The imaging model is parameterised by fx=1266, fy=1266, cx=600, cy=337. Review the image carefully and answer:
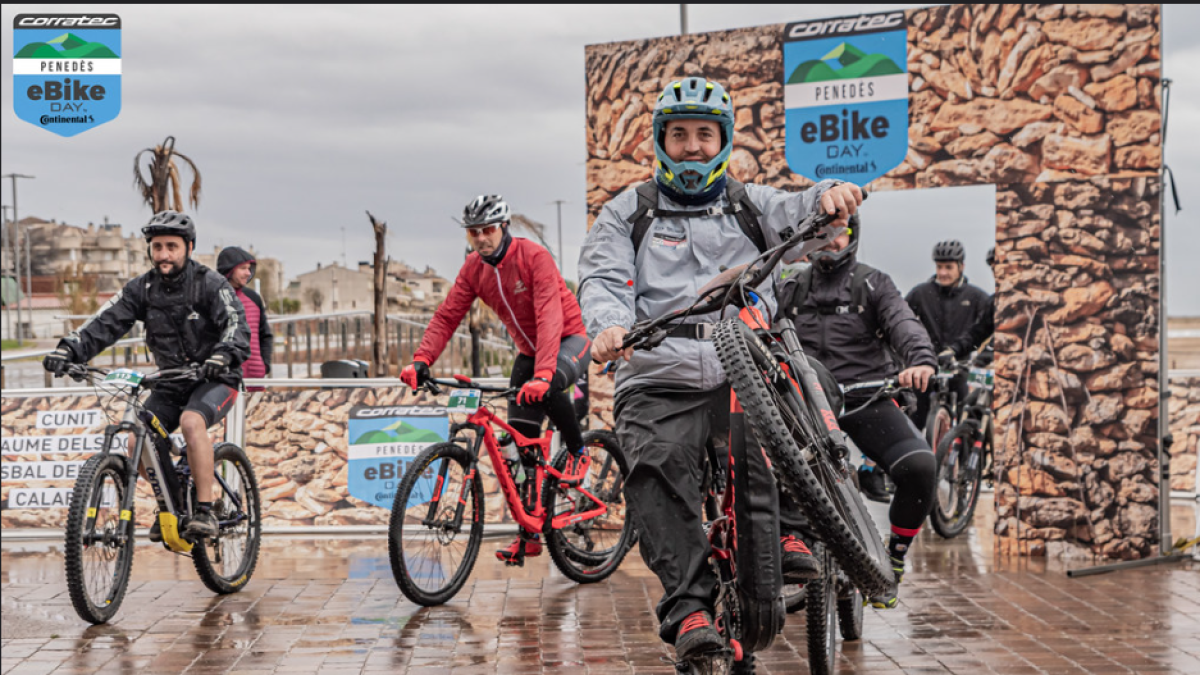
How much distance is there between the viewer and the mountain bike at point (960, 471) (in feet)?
29.0

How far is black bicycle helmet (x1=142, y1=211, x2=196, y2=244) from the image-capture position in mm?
6801

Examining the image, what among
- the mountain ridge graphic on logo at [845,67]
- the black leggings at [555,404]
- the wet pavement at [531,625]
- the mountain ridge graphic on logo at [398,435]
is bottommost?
the wet pavement at [531,625]

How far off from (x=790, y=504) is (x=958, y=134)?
420 cm

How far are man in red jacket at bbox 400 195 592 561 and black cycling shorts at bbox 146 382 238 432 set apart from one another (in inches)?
41.2

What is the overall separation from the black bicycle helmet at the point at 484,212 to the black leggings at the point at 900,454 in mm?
→ 2211

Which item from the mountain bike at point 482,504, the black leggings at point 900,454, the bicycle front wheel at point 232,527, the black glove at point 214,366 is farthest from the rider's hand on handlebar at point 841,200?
the bicycle front wheel at point 232,527

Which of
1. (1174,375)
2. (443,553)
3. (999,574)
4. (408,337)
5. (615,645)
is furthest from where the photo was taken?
(408,337)

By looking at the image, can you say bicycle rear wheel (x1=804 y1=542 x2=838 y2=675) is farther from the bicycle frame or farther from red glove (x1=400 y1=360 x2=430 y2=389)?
red glove (x1=400 y1=360 x2=430 y2=389)

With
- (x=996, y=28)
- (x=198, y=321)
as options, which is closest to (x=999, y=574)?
(x=996, y=28)

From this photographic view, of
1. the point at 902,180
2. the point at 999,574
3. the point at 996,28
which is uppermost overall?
the point at 996,28

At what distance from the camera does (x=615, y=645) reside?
5.70m

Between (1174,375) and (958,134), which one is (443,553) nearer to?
(958,134)

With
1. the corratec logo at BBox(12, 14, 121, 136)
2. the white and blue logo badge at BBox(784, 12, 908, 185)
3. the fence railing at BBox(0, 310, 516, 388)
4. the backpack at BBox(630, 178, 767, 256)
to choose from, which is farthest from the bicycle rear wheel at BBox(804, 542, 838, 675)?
the fence railing at BBox(0, 310, 516, 388)

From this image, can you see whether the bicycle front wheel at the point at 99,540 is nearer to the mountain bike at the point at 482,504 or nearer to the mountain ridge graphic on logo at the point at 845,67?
the mountain bike at the point at 482,504
